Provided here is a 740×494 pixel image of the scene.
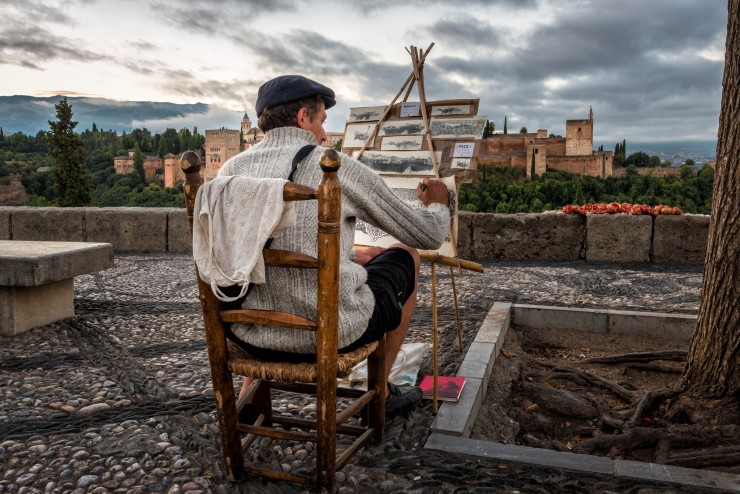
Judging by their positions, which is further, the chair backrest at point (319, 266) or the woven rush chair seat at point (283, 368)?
the woven rush chair seat at point (283, 368)

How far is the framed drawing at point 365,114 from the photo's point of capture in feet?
14.5

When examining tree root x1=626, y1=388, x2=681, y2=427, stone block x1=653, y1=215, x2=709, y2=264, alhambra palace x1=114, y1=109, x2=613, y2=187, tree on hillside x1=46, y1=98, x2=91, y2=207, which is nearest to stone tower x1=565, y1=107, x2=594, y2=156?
alhambra palace x1=114, y1=109, x2=613, y2=187

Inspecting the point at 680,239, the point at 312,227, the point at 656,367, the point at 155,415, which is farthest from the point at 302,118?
the point at 680,239

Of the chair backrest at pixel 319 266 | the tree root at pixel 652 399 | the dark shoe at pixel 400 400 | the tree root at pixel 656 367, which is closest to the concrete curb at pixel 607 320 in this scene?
the tree root at pixel 656 367

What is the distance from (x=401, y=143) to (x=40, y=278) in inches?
106

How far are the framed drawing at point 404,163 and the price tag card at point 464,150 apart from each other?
0.57 ft

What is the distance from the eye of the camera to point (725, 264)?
298 cm

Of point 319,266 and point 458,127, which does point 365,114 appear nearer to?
point 458,127

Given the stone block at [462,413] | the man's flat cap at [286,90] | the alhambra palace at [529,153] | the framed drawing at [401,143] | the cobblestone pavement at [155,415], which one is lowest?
the cobblestone pavement at [155,415]

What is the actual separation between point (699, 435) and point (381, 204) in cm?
183

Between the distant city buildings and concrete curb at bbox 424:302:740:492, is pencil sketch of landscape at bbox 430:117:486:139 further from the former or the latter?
the distant city buildings

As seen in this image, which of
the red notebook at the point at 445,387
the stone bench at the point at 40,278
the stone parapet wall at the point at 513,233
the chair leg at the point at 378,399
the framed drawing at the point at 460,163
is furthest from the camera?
the stone parapet wall at the point at 513,233

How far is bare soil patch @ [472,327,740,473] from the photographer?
2.83 meters

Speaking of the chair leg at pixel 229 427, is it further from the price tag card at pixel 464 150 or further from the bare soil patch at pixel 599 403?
the price tag card at pixel 464 150
